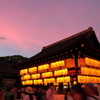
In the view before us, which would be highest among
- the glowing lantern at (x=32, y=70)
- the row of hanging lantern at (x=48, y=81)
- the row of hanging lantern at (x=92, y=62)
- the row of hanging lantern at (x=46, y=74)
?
the row of hanging lantern at (x=92, y=62)

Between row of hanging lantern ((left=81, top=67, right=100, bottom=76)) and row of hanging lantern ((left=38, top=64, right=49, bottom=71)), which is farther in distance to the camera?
row of hanging lantern ((left=38, top=64, right=49, bottom=71))

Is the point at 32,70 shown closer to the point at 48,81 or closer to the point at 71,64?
the point at 48,81

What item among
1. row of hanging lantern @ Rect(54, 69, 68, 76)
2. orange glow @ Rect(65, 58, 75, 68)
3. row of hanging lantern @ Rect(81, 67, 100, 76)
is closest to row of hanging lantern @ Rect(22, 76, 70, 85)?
row of hanging lantern @ Rect(54, 69, 68, 76)

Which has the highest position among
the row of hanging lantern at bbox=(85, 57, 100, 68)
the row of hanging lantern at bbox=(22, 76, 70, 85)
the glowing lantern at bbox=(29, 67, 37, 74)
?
the row of hanging lantern at bbox=(85, 57, 100, 68)

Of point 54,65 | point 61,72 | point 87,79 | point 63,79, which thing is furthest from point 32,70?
point 87,79

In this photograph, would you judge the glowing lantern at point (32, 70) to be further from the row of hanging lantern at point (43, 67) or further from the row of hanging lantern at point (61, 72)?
the row of hanging lantern at point (61, 72)

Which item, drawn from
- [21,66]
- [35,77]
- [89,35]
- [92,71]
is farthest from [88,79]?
[21,66]

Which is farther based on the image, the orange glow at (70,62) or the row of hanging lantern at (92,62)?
the orange glow at (70,62)

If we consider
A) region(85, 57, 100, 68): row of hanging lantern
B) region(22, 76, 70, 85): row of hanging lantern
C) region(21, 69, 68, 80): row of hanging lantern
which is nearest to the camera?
region(85, 57, 100, 68): row of hanging lantern

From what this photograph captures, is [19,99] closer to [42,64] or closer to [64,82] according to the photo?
[64,82]

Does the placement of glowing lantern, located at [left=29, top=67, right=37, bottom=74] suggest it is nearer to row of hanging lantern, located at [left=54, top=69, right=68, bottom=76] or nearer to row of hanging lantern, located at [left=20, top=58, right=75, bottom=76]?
row of hanging lantern, located at [left=20, top=58, right=75, bottom=76]

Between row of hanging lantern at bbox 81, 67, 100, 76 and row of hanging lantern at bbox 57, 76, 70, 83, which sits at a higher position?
row of hanging lantern at bbox 81, 67, 100, 76

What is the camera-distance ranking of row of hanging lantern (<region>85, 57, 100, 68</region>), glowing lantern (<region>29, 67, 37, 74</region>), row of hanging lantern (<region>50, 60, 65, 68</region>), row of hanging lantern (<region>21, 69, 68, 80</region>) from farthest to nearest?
glowing lantern (<region>29, 67, 37, 74</region>)
row of hanging lantern (<region>50, 60, 65, 68</region>)
row of hanging lantern (<region>21, 69, 68, 80</region>)
row of hanging lantern (<region>85, 57, 100, 68</region>)

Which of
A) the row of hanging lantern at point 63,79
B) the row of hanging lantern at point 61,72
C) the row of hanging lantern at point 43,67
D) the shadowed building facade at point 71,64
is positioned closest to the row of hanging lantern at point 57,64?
the shadowed building facade at point 71,64
